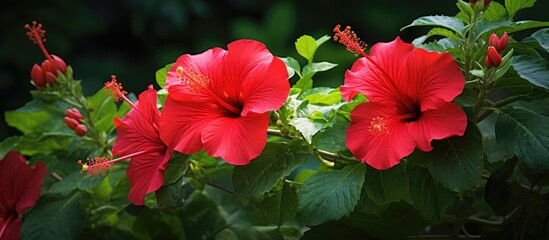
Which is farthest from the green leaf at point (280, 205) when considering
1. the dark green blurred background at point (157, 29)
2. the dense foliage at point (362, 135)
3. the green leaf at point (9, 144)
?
the dark green blurred background at point (157, 29)

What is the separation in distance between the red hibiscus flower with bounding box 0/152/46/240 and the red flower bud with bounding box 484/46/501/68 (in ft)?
1.63

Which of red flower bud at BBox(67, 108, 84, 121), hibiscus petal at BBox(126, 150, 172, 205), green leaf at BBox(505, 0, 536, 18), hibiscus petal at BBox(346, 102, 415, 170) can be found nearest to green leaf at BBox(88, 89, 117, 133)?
red flower bud at BBox(67, 108, 84, 121)

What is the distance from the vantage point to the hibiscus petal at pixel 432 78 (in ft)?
2.05

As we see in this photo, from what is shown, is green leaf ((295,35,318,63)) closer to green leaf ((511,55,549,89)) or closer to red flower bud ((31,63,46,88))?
green leaf ((511,55,549,89))

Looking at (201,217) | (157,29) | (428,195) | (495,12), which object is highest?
(495,12)

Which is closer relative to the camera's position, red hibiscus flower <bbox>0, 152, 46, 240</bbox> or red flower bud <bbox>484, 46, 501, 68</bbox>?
red flower bud <bbox>484, 46, 501, 68</bbox>

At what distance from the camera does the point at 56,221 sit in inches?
33.4

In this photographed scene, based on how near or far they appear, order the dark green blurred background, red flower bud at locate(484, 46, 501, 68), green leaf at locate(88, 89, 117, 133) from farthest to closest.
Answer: the dark green blurred background
green leaf at locate(88, 89, 117, 133)
red flower bud at locate(484, 46, 501, 68)

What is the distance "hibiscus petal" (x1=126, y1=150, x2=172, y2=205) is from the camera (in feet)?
2.38

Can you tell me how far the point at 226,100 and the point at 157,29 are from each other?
215 cm

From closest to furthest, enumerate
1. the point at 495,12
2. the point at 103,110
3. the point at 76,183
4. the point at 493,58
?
the point at 493,58, the point at 495,12, the point at 76,183, the point at 103,110

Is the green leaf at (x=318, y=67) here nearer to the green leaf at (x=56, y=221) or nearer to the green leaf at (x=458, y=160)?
the green leaf at (x=458, y=160)

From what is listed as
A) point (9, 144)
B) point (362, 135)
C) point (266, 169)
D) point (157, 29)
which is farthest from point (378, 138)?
point (157, 29)

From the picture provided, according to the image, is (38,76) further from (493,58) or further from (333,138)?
(493,58)
